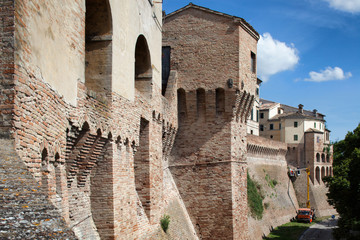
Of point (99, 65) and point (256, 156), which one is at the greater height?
point (99, 65)

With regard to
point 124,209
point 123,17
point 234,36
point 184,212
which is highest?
point 234,36

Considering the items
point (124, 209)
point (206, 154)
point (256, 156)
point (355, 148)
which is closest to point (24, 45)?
point (124, 209)

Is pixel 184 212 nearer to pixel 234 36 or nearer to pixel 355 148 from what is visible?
pixel 234 36

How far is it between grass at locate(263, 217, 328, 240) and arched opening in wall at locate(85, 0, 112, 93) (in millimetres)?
20990

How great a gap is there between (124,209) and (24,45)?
610 cm

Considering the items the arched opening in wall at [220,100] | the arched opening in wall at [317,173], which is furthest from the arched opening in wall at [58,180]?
the arched opening in wall at [317,173]

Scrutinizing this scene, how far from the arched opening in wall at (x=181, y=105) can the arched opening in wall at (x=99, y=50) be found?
8172mm

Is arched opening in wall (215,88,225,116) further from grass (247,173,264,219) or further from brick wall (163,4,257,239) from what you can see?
grass (247,173,264,219)

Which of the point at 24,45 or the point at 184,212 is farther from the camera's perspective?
the point at 184,212

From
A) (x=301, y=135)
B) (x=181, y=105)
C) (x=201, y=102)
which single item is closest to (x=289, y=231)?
(x=201, y=102)

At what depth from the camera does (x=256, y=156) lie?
35312 mm

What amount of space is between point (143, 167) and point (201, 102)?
563cm

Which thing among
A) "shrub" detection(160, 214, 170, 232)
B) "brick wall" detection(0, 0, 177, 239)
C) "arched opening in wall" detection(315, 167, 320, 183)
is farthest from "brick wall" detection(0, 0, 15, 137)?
"arched opening in wall" detection(315, 167, 320, 183)

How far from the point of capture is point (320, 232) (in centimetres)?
3491
